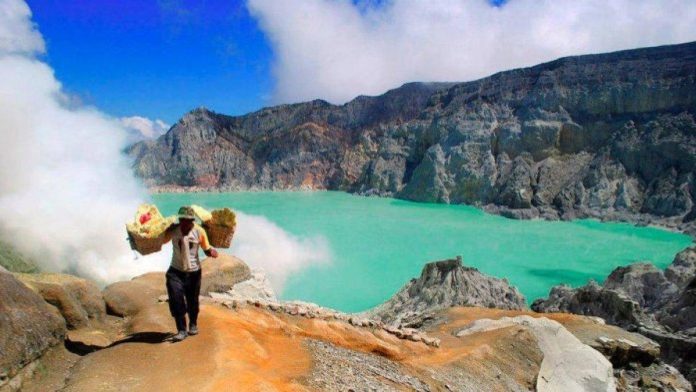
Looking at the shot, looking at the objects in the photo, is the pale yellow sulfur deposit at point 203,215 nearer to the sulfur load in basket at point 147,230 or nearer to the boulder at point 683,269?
the sulfur load in basket at point 147,230

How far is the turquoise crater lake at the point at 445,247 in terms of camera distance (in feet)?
85.6

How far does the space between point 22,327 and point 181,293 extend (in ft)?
5.83

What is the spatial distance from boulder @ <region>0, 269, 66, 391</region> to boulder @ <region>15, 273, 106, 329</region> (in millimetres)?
504

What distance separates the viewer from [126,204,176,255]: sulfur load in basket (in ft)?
21.0

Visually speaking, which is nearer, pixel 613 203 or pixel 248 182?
pixel 613 203

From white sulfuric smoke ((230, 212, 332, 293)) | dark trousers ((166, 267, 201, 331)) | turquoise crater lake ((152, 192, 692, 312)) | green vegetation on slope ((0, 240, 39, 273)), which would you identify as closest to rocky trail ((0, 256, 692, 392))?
dark trousers ((166, 267, 201, 331))

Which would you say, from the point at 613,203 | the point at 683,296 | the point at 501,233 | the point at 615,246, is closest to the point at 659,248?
the point at 615,246

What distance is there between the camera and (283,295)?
23.0m

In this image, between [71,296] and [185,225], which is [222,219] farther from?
[71,296]

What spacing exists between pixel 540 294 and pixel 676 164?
39.4m

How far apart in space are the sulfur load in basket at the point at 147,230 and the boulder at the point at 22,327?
1.36 meters

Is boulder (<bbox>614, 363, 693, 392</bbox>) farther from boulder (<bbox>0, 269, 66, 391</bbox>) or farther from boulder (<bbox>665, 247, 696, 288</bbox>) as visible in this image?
boulder (<bbox>0, 269, 66, 391</bbox>)

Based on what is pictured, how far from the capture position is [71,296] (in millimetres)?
7316

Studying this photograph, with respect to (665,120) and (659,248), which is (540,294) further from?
(665,120)
